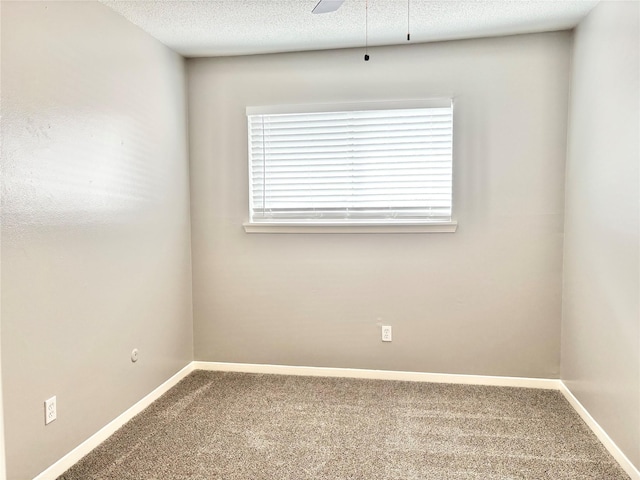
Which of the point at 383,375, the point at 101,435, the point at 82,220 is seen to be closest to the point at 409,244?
the point at 383,375

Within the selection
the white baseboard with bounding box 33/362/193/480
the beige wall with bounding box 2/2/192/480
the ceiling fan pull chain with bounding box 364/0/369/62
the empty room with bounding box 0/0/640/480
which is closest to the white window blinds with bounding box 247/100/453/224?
the empty room with bounding box 0/0/640/480

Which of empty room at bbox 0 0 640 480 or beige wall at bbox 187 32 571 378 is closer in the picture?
empty room at bbox 0 0 640 480

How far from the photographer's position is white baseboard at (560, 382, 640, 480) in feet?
7.04

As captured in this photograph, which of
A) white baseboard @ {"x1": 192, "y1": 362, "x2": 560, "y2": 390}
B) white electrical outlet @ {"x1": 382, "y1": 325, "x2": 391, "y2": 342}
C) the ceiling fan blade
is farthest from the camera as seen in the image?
white electrical outlet @ {"x1": 382, "y1": 325, "x2": 391, "y2": 342}

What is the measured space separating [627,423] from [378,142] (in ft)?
7.26

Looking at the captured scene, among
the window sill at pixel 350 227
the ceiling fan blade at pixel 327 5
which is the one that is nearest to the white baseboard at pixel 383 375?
the window sill at pixel 350 227

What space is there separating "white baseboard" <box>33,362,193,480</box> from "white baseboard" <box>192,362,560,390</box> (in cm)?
43

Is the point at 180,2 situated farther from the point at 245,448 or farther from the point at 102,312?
the point at 245,448

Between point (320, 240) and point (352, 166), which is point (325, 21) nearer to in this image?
point (352, 166)

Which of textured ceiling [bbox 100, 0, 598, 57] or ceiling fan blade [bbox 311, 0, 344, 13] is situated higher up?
textured ceiling [bbox 100, 0, 598, 57]

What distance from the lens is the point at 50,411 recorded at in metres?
2.16

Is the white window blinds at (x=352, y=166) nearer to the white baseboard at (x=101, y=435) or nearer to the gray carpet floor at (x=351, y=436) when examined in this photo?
the gray carpet floor at (x=351, y=436)

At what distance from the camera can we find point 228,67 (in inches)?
136

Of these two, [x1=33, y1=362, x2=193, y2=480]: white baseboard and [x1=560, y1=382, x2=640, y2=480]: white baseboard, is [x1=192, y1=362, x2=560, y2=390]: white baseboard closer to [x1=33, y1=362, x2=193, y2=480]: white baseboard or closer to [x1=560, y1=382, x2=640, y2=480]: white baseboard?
[x1=560, y1=382, x2=640, y2=480]: white baseboard
